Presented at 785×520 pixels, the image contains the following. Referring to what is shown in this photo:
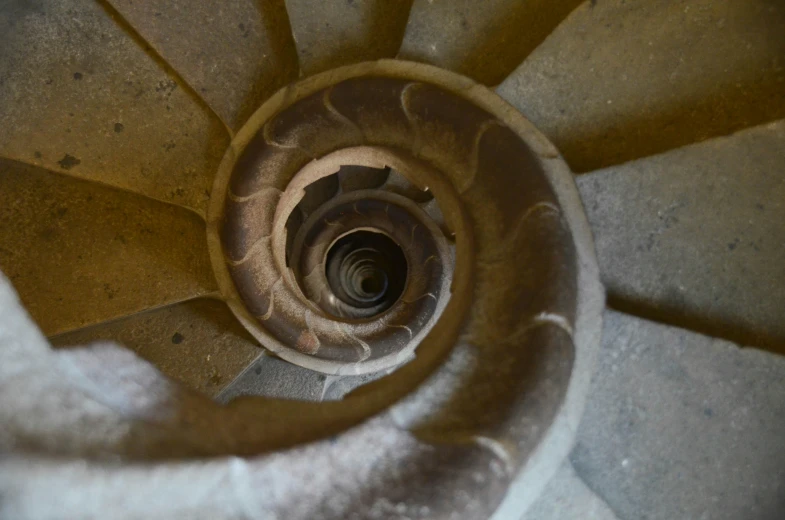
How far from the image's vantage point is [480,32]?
2.61 m

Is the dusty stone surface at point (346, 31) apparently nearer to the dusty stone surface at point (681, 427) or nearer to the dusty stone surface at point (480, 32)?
the dusty stone surface at point (480, 32)

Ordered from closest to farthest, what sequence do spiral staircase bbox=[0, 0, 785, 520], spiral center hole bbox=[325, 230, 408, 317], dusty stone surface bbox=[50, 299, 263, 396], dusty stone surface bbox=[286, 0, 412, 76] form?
spiral staircase bbox=[0, 0, 785, 520]
dusty stone surface bbox=[286, 0, 412, 76]
dusty stone surface bbox=[50, 299, 263, 396]
spiral center hole bbox=[325, 230, 408, 317]

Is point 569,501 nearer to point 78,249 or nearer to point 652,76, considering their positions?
point 652,76

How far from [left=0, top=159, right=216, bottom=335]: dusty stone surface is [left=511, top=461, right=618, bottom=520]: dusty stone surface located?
7.59 ft

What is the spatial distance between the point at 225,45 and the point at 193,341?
182 cm

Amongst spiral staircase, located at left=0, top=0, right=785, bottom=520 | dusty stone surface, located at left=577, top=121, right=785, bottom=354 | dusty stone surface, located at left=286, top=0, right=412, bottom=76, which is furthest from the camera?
dusty stone surface, located at left=286, top=0, right=412, bottom=76

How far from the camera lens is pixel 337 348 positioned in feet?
12.5

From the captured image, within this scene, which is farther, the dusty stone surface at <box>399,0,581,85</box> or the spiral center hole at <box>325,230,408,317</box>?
the spiral center hole at <box>325,230,408,317</box>

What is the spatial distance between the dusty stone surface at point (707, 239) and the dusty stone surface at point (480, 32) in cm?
86

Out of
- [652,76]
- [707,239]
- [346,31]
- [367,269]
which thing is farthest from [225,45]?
[367,269]

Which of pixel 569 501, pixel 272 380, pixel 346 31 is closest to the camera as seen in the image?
pixel 569 501

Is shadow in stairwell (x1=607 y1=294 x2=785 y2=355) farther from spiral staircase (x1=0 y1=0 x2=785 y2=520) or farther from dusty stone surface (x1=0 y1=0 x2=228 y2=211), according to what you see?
dusty stone surface (x1=0 y1=0 x2=228 y2=211)

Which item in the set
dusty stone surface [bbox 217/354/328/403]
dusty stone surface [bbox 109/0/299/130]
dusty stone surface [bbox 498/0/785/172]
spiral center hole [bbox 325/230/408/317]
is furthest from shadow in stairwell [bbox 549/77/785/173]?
spiral center hole [bbox 325/230/408/317]

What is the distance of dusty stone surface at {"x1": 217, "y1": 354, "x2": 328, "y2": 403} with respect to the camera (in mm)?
3816
